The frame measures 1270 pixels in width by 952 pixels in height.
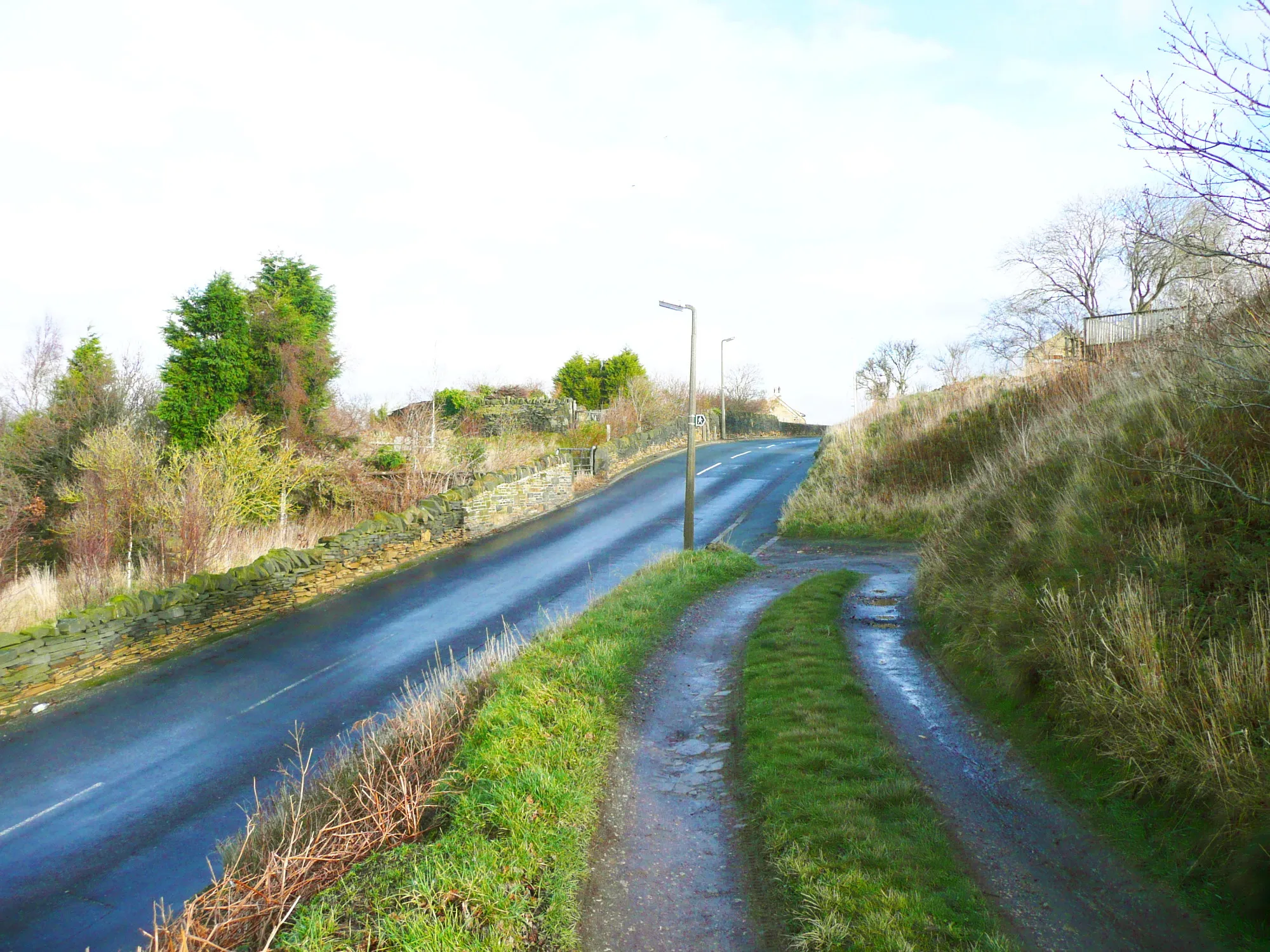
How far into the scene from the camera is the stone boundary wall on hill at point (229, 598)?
1284 centimetres

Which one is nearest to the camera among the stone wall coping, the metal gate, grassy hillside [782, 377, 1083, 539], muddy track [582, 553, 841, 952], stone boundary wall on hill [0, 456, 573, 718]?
muddy track [582, 553, 841, 952]

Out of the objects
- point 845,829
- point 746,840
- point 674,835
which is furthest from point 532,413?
point 845,829

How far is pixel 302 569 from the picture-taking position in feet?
60.9

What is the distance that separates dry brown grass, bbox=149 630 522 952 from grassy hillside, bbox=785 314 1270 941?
549 cm

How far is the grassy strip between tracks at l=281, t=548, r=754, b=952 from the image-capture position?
15.5ft

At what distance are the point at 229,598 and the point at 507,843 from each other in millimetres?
13324

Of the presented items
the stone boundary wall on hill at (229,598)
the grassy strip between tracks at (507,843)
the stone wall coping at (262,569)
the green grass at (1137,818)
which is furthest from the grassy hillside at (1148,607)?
the stone wall coping at (262,569)

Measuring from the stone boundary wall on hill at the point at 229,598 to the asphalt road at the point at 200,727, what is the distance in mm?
697

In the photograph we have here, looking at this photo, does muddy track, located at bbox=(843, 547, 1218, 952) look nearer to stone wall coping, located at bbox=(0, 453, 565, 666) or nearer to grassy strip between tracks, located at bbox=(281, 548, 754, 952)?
grassy strip between tracks, located at bbox=(281, 548, 754, 952)

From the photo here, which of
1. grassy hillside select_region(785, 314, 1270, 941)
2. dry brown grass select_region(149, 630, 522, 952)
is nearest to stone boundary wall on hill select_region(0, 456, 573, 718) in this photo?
dry brown grass select_region(149, 630, 522, 952)

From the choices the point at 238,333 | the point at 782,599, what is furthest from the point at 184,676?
the point at 238,333

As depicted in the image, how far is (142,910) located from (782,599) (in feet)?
32.9

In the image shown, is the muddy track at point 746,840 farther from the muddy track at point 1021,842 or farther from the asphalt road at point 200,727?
the asphalt road at point 200,727

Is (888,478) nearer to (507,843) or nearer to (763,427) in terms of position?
(507,843)
